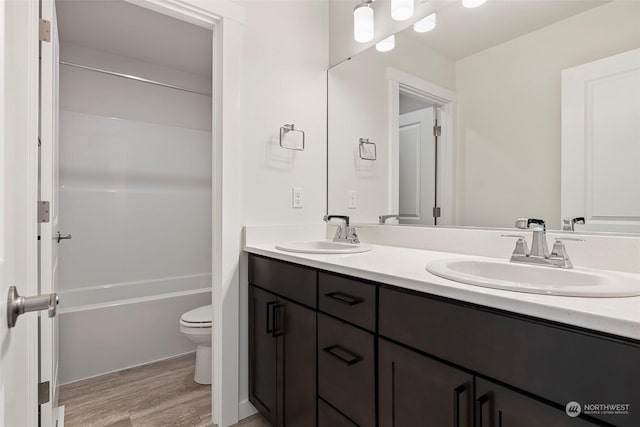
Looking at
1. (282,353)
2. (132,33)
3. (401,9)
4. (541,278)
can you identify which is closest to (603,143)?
(541,278)

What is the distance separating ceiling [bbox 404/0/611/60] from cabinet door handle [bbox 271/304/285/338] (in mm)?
1373

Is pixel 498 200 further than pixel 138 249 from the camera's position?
No

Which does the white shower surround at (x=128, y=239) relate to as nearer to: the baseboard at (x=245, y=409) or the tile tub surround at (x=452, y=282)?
the baseboard at (x=245, y=409)

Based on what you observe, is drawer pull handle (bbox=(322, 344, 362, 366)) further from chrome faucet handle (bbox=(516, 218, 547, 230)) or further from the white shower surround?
the white shower surround

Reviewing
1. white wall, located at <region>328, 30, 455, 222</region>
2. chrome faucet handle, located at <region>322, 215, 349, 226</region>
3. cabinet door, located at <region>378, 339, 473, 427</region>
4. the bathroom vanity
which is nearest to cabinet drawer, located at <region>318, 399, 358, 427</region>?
the bathroom vanity

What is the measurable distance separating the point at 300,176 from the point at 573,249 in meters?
1.32

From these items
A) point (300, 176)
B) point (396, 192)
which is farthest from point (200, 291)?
point (396, 192)

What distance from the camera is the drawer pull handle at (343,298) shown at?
106 centimetres


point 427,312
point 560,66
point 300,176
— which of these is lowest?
point 427,312

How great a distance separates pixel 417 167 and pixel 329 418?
3.86 feet

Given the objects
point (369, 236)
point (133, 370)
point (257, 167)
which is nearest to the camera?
point (257, 167)

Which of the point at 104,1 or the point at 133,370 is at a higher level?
the point at 104,1

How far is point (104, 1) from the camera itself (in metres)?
1.91

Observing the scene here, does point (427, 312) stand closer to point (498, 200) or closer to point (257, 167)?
point (498, 200)
